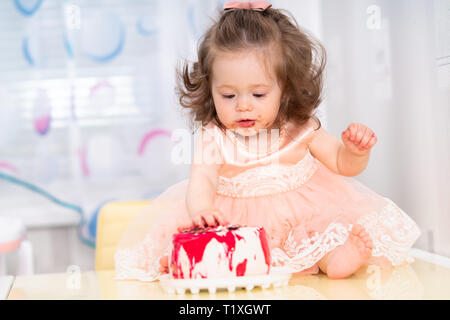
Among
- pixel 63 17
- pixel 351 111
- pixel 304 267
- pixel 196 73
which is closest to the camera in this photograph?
pixel 304 267

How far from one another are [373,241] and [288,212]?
16 centimetres

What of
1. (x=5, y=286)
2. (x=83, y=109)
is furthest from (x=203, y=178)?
(x=83, y=109)

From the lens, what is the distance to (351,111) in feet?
4.47

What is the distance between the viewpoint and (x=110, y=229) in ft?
4.16

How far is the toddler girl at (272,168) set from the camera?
84 cm

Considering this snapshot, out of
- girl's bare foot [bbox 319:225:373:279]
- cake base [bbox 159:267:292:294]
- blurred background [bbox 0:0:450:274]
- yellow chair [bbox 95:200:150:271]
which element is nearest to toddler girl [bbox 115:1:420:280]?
girl's bare foot [bbox 319:225:373:279]

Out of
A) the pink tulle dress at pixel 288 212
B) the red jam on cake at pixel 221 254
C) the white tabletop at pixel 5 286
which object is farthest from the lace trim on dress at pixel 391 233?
the white tabletop at pixel 5 286

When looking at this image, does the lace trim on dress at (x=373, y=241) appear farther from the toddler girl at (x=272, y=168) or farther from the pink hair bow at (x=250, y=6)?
the pink hair bow at (x=250, y=6)

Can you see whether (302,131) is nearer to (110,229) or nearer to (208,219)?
(208,219)

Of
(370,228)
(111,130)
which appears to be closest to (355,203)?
(370,228)

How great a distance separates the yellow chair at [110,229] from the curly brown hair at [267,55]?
0.37 m

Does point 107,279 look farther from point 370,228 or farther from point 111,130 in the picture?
point 111,130

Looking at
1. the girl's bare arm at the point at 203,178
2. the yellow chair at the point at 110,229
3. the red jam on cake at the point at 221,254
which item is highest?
the girl's bare arm at the point at 203,178

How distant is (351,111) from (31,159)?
38.2 inches
